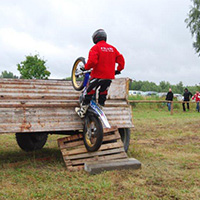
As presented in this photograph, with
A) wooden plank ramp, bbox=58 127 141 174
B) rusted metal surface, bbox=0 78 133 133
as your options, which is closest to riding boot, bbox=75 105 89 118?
rusted metal surface, bbox=0 78 133 133

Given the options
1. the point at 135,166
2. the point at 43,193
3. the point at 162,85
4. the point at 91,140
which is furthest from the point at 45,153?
the point at 162,85

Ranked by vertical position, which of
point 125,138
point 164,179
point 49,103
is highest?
point 49,103

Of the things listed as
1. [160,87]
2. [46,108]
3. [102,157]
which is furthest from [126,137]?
[160,87]

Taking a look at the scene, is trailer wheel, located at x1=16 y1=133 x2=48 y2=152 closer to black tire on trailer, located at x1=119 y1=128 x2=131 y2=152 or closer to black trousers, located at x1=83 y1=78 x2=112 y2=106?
black tire on trailer, located at x1=119 y1=128 x2=131 y2=152

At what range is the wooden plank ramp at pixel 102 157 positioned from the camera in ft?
15.2

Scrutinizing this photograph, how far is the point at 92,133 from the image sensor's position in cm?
490

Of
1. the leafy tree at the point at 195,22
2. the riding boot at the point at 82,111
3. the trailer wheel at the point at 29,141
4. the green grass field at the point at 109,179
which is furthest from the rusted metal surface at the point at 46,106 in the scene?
the leafy tree at the point at 195,22

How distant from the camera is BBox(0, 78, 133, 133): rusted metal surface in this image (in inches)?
187

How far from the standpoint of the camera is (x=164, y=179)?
4.18 metres

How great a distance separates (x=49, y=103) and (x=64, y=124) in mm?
441

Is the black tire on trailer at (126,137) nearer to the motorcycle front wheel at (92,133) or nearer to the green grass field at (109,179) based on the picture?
the green grass field at (109,179)

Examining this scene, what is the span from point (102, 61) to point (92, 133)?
1.18 metres

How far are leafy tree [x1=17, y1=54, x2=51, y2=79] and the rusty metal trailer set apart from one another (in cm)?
3040

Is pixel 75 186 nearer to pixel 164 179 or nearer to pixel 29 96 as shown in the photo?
pixel 164 179
